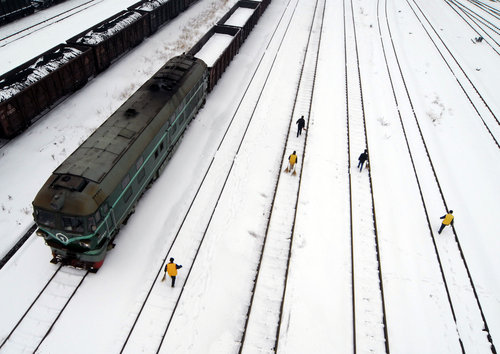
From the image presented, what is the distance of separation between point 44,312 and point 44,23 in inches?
1172

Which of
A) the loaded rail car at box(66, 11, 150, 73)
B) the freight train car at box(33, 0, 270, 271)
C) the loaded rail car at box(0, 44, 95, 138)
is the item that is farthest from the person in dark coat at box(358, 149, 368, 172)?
the loaded rail car at box(66, 11, 150, 73)

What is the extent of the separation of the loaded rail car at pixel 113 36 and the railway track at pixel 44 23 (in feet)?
27.2

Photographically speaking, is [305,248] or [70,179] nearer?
[70,179]

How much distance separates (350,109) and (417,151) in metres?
5.32

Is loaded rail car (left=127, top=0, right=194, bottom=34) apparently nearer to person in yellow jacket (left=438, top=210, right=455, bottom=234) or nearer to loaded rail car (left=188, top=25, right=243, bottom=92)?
loaded rail car (left=188, top=25, right=243, bottom=92)

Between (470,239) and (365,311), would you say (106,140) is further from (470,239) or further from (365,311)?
(470,239)

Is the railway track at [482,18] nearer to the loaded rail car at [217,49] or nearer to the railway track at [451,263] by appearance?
the railway track at [451,263]

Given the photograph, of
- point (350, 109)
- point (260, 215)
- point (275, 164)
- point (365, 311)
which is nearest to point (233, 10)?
point (350, 109)

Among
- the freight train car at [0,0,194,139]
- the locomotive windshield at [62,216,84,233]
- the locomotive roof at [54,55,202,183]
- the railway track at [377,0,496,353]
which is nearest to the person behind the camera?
the locomotive windshield at [62,216,84,233]

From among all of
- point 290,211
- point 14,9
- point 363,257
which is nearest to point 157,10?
point 14,9

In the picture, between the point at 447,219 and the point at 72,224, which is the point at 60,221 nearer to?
the point at 72,224

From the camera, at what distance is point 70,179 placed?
33.7 ft

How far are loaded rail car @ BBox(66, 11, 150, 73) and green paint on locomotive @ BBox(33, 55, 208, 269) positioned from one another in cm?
916

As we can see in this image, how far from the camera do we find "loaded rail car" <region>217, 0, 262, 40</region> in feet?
92.9
